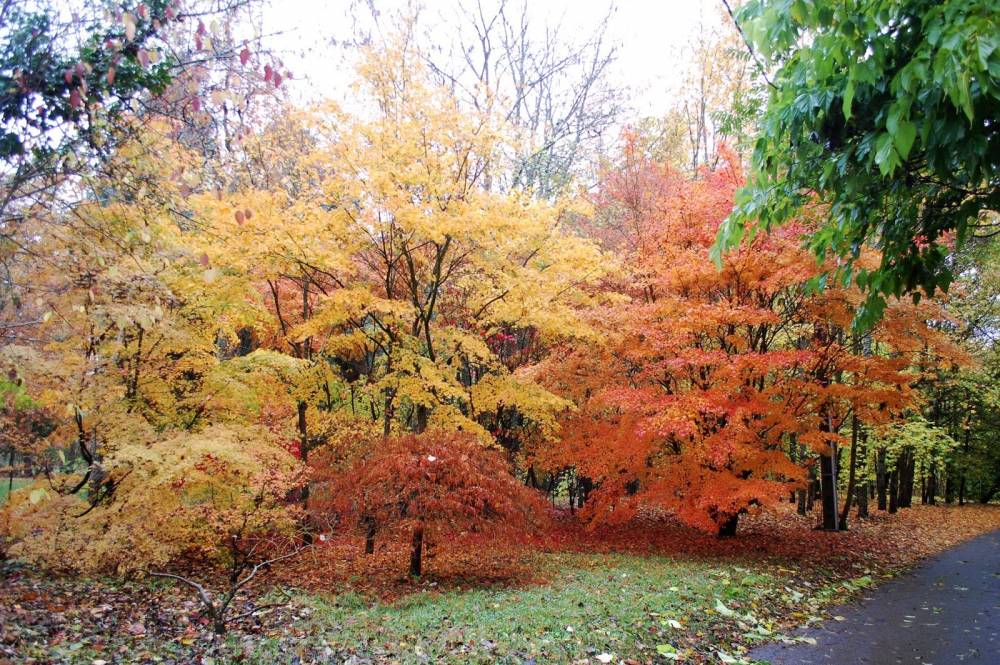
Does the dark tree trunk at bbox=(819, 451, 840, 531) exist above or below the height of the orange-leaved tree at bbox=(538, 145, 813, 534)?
below

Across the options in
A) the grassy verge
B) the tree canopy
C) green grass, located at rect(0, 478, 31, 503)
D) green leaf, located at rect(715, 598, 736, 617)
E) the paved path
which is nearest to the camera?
the tree canopy

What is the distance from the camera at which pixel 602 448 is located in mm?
11992

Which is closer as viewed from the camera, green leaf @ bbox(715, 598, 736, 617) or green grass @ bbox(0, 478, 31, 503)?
green leaf @ bbox(715, 598, 736, 617)

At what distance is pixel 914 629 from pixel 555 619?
4435 millimetres

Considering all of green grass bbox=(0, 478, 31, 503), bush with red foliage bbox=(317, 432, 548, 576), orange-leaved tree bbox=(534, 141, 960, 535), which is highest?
orange-leaved tree bbox=(534, 141, 960, 535)

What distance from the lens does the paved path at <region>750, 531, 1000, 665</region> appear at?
5.97 m

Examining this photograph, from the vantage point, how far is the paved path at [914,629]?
5.97 meters

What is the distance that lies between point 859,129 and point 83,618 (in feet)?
26.3

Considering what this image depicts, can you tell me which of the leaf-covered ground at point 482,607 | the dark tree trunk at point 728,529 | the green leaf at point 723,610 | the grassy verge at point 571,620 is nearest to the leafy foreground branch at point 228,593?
the leaf-covered ground at point 482,607

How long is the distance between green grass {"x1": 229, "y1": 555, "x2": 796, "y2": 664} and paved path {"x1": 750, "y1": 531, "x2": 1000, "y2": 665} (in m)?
0.76

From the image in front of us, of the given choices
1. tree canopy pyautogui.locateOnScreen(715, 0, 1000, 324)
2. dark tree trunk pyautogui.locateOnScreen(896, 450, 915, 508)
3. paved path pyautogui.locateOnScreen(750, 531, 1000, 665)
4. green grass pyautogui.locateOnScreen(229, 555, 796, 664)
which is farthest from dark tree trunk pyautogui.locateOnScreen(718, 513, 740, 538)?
dark tree trunk pyautogui.locateOnScreen(896, 450, 915, 508)

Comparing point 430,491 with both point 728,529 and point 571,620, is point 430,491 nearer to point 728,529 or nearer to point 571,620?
point 571,620

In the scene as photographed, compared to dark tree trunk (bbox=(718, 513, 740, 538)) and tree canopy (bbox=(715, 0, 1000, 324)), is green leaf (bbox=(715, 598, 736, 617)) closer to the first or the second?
tree canopy (bbox=(715, 0, 1000, 324))

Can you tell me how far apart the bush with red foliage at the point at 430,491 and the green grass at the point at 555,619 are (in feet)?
3.40
